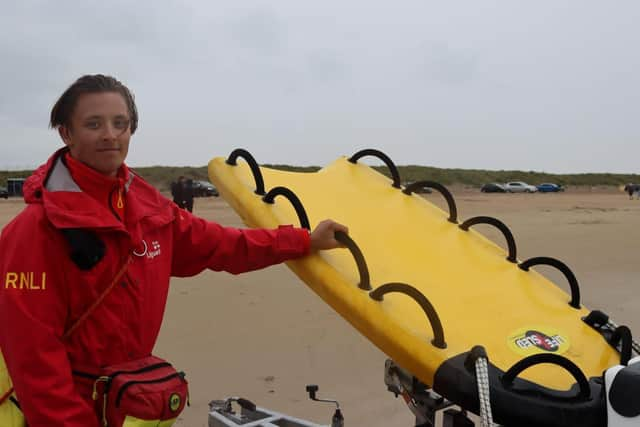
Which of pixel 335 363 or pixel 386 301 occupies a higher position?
pixel 386 301

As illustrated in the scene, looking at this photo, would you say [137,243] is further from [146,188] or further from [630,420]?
[630,420]

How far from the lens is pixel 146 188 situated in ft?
6.22

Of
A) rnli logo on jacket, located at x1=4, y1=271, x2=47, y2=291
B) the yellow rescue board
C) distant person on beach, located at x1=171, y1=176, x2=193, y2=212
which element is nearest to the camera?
rnli logo on jacket, located at x1=4, y1=271, x2=47, y2=291

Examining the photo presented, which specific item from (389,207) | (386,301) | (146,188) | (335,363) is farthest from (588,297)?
(146,188)

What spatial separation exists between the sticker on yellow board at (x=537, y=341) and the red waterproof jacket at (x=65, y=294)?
1157 mm

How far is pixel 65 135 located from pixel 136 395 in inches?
29.9

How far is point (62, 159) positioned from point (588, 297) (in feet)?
22.6

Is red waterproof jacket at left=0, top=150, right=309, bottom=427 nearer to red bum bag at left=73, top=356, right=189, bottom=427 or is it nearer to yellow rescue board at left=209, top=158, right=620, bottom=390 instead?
red bum bag at left=73, top=356, right=189, bottom=427

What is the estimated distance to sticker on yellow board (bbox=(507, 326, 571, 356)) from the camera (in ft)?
6.42

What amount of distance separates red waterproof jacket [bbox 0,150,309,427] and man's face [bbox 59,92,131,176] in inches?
2.7

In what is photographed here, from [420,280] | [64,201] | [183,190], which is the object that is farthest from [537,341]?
[183,190]

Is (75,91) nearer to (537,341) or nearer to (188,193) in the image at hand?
(537,341)

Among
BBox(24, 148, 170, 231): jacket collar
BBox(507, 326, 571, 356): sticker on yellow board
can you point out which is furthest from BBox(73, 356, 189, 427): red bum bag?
BBox(507, 326, 571, 356): sticker on yellow board

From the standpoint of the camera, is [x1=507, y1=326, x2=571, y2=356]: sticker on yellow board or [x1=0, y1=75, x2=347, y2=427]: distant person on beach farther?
[x1=507, y1=326, x2=571, y2=356]: sticker on yellow board
